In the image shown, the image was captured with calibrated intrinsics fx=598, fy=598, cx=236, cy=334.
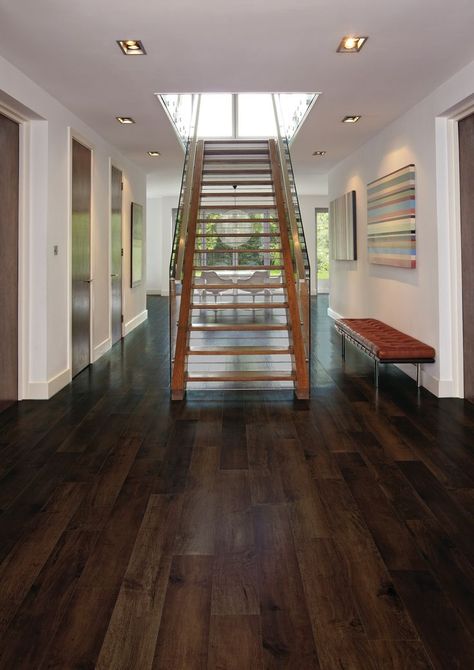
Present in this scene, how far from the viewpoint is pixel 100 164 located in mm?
7406

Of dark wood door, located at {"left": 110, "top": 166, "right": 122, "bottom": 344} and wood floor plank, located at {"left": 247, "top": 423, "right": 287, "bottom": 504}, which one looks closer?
A: wood floor plank, located at {"left": 247, "top": 423, "right": 287, "bottom": 504}

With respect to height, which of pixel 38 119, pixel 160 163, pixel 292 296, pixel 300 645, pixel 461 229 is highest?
pixel 160 163

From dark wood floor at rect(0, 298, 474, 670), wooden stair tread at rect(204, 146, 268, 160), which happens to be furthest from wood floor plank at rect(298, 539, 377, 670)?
wooden stair tread at rect(204, 146, 268, 160)

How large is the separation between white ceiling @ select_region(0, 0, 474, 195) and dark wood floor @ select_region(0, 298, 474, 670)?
8.86 ft

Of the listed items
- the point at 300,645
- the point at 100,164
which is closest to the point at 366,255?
the point at 100,164

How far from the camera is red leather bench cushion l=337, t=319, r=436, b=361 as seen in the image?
5380 mm

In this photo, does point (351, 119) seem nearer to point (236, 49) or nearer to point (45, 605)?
point (236, 49)

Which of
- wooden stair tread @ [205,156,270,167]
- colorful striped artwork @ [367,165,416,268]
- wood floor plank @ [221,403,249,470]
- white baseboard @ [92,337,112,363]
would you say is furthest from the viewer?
wooden stair tread @ [205,156,270,167]

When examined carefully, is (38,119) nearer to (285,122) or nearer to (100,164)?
(100,164)

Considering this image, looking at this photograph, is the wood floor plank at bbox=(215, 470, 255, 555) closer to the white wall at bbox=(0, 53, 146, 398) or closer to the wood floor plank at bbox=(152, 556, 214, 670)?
the wood floor plank at bbox=(152, 556, 214, 670)

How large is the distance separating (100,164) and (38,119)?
223 centimetres

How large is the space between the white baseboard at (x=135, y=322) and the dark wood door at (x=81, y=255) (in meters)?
2.43

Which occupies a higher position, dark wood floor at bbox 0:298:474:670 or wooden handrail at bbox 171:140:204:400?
wooden handrail at bbox 171:140:204:400

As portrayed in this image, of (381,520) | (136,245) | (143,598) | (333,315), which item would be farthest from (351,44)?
(333,315)
